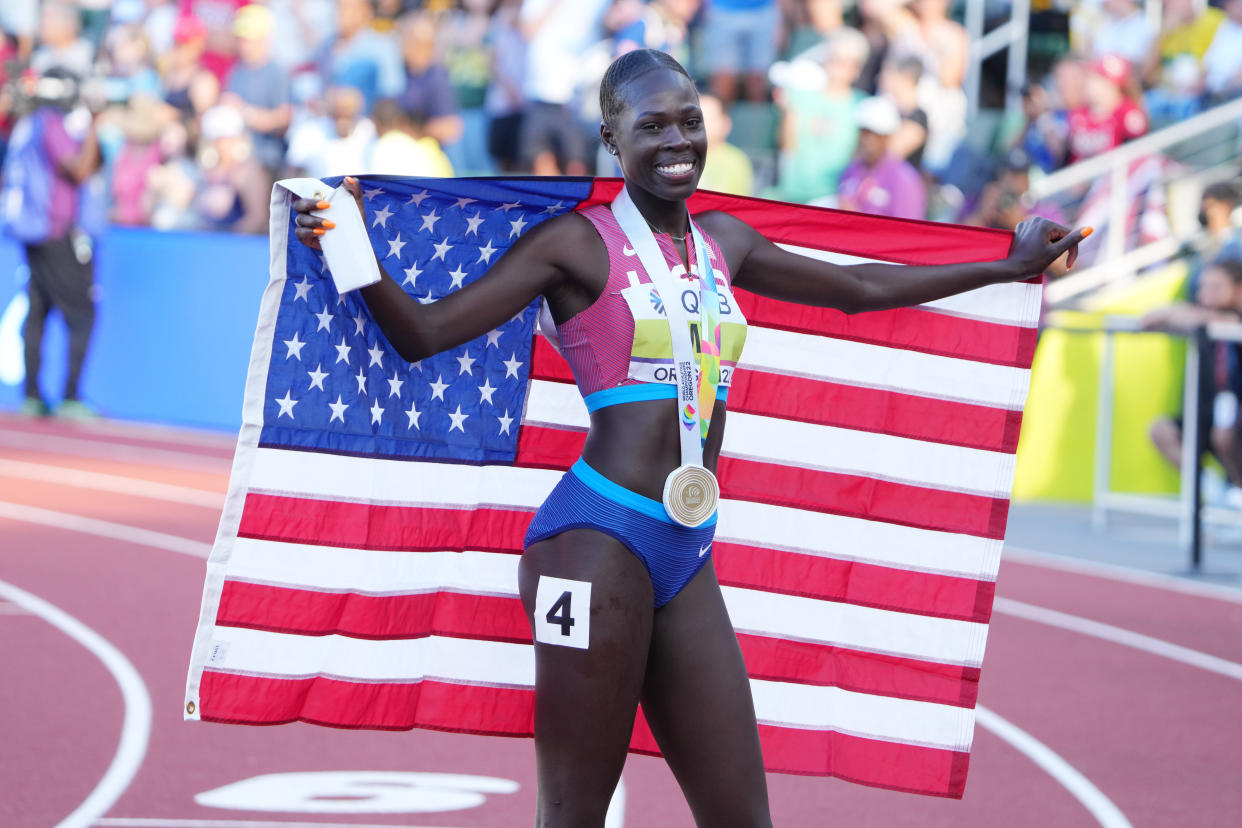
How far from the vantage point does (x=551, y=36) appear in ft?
50.0

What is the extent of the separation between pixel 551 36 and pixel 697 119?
476 inches

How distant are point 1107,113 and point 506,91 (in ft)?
17.6

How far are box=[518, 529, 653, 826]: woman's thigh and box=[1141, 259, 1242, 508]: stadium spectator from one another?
25.0ft

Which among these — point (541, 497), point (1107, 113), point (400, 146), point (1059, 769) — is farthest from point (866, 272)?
point (1107, 113)

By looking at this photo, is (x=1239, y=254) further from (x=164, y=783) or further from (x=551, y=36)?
(x=164, y=783)

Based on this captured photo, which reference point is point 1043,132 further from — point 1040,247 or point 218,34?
point 1040,247

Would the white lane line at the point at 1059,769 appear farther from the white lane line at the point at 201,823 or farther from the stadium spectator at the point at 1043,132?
the stadium spectator at the point at 1043,132

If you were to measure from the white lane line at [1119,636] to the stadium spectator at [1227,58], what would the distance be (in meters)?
6.84

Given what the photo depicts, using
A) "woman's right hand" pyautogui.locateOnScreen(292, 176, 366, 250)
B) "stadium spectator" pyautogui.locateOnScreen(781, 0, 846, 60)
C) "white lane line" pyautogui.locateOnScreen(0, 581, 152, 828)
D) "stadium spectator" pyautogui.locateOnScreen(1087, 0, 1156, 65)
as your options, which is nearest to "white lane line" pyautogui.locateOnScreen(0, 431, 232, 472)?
"white lane line" pyautogui.locateOnScreen(0, 581, 152, 828)

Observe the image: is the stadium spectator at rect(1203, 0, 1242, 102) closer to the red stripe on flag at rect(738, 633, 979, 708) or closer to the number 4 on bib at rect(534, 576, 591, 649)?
the red stripe on flag at rect(738, 633, 979, 708)

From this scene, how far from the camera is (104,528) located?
10.3m

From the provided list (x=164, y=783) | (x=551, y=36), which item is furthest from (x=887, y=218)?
(x=551, y=36)

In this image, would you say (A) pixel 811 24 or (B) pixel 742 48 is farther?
(B) pixel 742 48

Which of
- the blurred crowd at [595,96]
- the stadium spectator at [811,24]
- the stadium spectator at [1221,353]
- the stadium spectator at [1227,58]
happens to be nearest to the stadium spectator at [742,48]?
the blurred crowd at [595,96]
